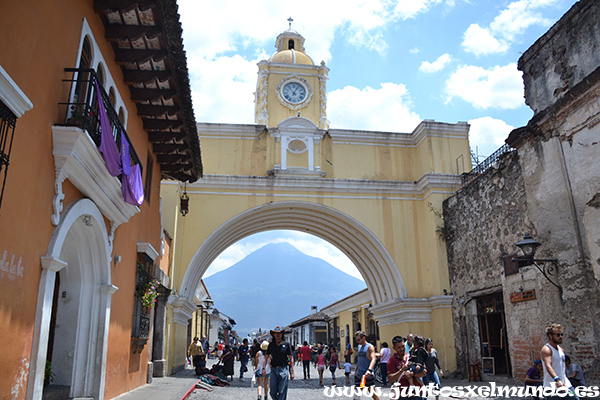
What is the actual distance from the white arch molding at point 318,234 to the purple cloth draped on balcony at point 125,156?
1026cm

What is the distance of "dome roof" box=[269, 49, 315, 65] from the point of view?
22.6 metres

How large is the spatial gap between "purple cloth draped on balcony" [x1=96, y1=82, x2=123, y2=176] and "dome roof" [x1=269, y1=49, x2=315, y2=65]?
16528mm

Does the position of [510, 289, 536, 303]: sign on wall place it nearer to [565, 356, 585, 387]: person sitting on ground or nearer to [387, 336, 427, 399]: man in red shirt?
[565, 356, 585, 387]: person sitting on ground

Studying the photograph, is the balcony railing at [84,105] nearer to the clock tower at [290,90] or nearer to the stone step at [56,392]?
the stone step at [56,392]

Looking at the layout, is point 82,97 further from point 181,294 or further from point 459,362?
point 459,362

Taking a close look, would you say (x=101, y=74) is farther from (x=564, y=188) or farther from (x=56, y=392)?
(x=564, y=188)

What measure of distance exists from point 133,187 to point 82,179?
5.30 feet

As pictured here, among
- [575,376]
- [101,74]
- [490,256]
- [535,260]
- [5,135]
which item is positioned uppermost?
[101,74]

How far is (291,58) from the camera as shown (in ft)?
74.4

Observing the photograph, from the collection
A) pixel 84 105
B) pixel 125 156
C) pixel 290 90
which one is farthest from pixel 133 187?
pixel 290 90

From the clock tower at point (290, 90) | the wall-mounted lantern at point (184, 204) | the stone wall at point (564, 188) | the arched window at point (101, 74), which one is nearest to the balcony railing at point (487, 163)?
the stone wall at point (564, 188)

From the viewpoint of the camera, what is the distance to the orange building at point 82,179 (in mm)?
4895

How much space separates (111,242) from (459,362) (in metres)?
12.4

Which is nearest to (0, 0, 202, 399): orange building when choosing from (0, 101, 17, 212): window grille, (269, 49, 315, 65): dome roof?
(0, 101, 17, 212): window grille
